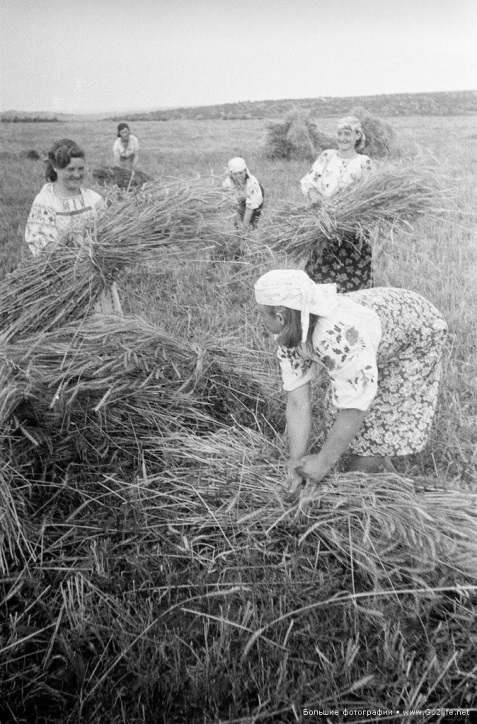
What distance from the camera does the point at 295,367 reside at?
1.71 meters

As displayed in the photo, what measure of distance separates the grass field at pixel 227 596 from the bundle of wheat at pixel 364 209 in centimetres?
77

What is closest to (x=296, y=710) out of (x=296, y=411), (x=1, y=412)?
(x=296, y=411)

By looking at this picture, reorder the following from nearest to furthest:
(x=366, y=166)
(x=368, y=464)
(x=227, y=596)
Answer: (x=227, y=596), (x=368, y=464), (x=366, y=166)

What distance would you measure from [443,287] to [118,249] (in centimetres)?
243

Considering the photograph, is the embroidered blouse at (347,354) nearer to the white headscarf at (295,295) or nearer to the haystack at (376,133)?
the white headscarf at (295,295)

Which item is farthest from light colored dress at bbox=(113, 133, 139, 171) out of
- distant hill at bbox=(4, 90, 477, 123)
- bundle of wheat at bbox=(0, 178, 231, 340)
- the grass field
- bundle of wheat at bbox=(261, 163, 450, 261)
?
the grass field

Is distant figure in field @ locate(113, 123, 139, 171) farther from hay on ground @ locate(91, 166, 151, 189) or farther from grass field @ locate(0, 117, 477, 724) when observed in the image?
grass field @ locate(0, 117, 477, 724)

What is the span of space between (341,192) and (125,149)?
400cm

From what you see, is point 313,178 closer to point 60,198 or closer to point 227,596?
point 60,198

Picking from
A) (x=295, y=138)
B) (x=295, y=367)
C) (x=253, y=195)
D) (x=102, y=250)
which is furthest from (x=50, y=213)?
(x=295, y=138)

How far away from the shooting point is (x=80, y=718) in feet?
4.22

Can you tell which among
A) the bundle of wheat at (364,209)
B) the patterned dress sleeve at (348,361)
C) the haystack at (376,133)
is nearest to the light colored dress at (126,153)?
the haystack at (376,133)

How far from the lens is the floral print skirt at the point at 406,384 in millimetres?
1917

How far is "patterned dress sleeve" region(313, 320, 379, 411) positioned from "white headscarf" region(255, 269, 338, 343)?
0.16 ft
